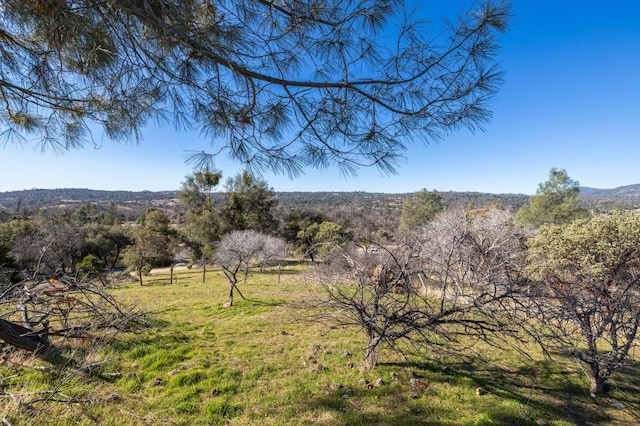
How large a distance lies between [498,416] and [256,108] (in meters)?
4.03

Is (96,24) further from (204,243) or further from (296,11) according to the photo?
(204,243)

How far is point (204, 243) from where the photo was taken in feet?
58.4

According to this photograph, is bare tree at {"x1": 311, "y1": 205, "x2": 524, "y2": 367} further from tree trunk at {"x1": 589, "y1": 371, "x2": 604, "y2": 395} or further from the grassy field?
tree trunk at {"x1": 589, "y1": 371, "x2": 604, "y2": 395}

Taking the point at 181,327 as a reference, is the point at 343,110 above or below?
above

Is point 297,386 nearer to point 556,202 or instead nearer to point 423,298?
point 423,298

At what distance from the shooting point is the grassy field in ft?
8.38

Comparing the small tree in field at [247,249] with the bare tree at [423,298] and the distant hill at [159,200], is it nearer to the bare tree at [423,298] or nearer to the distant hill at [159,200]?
the bare tree at [423,298]

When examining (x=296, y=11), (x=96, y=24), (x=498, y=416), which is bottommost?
(x=498, y=416)

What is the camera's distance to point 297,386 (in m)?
3.14

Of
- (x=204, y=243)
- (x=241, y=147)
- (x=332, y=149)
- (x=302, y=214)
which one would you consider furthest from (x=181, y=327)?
(x=302, y=214)

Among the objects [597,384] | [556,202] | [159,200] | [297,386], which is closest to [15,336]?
[297,386]

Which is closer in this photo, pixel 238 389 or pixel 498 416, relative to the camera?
pixel 498 416

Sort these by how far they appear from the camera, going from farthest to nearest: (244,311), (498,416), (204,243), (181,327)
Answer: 1. (204,243)
2. (244,311)
3. (181,327)
4. (498,416)

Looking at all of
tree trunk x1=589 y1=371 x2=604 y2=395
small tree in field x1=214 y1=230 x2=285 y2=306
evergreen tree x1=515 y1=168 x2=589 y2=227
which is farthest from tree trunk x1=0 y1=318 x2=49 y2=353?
evergreen tree x1=515 y1=168 x2=589 y2=227
